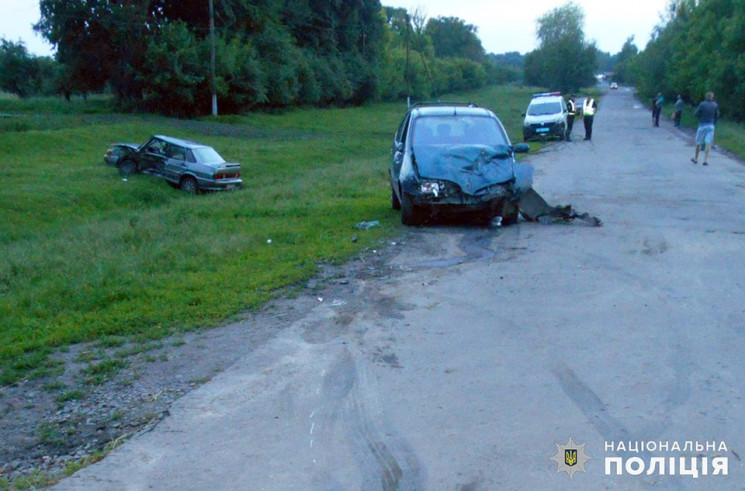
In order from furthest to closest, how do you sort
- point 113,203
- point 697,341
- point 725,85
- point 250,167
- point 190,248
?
point 725,85, point 250,167, point 113,203, point 190,248, point 697,341

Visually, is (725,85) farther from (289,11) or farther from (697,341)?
(697,341)

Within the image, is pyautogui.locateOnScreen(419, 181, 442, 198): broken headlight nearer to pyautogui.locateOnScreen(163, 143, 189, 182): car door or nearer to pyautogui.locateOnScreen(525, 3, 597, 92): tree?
pyautogui.locateOnScreen(163, 143, 189, 182): car door

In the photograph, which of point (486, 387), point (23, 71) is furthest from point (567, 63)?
point (486, 387)

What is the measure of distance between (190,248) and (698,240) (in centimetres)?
716

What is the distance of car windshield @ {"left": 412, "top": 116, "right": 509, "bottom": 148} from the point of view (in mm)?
12445

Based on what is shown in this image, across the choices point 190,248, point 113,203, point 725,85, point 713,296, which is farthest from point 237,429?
point 725,85

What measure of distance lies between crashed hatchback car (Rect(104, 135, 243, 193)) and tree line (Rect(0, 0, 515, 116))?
2213 centimetres

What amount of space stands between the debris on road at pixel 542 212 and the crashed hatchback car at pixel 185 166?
12292mm

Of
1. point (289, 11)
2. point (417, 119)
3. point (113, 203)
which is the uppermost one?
point (289, 11)

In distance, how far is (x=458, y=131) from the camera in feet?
41.6

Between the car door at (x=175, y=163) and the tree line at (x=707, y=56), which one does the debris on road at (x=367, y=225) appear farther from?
the tree line at (x=707, y=56)

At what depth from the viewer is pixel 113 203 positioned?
68.0 ft

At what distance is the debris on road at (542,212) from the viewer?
40.0 feet

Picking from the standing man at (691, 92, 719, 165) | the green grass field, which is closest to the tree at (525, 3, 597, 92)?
the green grass field
